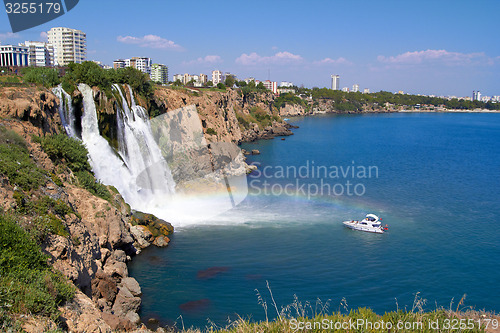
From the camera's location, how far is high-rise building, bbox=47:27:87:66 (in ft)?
314

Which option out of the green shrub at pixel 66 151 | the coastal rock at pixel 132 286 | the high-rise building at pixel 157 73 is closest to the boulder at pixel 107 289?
the coastal rock at pixel 132 286

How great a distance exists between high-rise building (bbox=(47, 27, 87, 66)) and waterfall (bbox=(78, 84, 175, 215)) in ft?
244

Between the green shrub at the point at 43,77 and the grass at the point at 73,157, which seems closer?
the grass at the point at 73,157

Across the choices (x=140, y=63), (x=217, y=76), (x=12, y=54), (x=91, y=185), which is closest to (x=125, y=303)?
(x=91, y=185)

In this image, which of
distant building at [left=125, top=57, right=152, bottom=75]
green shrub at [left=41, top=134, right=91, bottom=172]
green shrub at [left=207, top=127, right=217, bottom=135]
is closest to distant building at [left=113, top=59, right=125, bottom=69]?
distant building at [left=125, top=57, right=152, bottom=75]

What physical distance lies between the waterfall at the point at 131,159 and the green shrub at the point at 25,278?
14.1m

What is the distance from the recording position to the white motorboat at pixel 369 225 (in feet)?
85.3

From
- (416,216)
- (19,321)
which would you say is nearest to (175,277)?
(19,321)

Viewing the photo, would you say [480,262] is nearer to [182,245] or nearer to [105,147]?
[182,245]

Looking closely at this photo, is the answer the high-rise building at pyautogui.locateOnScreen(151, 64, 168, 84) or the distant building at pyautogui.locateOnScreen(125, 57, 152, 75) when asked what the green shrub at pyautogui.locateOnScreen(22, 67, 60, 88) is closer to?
the high-rise building at pyautogui.locateOnScreen(151, 64, 168, 84)

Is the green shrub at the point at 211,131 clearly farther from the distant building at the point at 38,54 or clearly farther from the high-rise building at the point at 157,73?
the high-rise building at the point at 157,73

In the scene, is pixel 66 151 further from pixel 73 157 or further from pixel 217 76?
pixel 217 76

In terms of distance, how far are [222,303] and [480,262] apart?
14877 millimetres

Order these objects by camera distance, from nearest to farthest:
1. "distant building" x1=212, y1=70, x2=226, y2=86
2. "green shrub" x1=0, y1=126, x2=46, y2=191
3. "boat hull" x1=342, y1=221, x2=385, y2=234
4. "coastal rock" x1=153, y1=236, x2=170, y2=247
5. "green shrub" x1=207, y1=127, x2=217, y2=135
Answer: "green shrub" x1=0, y1=126, x2=46, y2=191, "coastal rock" x1=153, y1=236, x2=170, y2=247, "boat hull" x1=342, y1=221, x2=385, y2=234, "green shrub" x1=207, y1=127, x2=217, y2=135, "distant building" x1=212, y1=70, x2=226, y2=86
